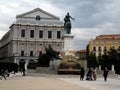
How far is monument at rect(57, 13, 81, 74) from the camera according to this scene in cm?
5288

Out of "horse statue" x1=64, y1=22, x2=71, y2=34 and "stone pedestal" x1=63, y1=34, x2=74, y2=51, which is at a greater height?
"horse statue" x1=64, y1=22, x2=71, y2=34

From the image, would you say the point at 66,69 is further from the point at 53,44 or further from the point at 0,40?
the point at 0,40

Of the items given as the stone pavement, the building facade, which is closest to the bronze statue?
the stone pavement

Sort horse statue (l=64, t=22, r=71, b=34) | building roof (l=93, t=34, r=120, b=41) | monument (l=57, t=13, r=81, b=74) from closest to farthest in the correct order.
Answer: monument (l=57, t=13, r=81, b=74), horse statue (l=64, t=22, r=71, b=34), building roof (l=93, t=34, r=120, b=41)

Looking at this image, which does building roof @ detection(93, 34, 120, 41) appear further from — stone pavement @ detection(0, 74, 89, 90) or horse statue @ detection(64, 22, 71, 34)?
stone pavement @ detection(0, 74, 89, 90)

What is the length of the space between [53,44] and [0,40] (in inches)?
2334

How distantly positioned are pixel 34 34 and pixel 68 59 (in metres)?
84.3

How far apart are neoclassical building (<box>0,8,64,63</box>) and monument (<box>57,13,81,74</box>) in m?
75.6

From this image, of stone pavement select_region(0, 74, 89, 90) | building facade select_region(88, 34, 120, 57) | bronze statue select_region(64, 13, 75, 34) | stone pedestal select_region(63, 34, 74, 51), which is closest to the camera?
stone pavement select_region(0, 74, 89, 90)

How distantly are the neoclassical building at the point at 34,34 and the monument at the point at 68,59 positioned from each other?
75632mm

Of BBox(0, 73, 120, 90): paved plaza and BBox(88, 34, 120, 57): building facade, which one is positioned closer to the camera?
BBox(0, 73, 120, 90): paved plaza

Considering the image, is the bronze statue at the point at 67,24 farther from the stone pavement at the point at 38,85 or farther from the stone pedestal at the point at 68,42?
the stone pavement at the point at 38,85

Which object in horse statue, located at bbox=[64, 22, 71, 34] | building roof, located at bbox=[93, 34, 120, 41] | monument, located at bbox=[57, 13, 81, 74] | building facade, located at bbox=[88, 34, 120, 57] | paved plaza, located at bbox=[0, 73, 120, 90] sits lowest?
paved plaza, located at bbox=[0, 73, 120, 90]

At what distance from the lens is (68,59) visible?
181 ft
